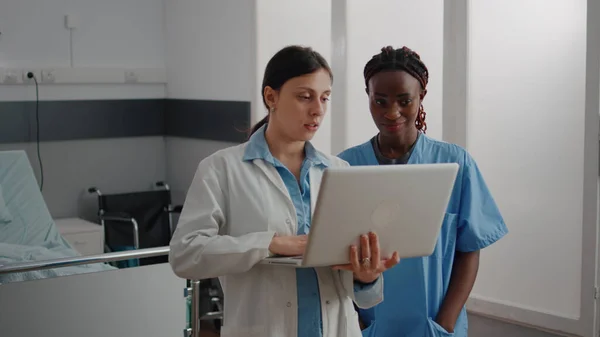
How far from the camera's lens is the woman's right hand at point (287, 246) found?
1.71m

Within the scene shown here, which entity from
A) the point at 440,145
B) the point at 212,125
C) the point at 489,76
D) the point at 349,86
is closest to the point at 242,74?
the point at 212,125

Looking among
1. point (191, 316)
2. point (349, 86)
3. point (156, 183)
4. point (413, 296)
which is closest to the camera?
point (413, 296)

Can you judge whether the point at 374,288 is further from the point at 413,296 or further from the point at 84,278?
the point at 84,278

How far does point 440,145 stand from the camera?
222 centimetres

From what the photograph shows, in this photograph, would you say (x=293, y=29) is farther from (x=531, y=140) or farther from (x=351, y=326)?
(x=351, y=326)

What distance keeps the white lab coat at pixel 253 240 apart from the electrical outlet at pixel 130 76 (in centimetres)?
398

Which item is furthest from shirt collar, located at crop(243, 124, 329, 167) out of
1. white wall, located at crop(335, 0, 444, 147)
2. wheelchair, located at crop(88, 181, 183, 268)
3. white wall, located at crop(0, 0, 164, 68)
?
white wall, located at crop(0, 0, 164, 68)

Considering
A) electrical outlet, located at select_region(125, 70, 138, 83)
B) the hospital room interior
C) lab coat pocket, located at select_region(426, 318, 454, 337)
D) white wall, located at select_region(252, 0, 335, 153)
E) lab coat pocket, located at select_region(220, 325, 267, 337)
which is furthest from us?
electrical outlet, located at select_region(125, 70, 138, 83)

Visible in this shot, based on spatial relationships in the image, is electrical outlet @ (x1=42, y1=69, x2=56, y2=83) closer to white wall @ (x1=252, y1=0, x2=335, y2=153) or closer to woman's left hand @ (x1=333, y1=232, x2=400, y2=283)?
white wall @ (x1=252, y1=0, x2=335, y2=153)

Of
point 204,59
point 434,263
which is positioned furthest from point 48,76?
point 434,263

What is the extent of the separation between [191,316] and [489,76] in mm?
1665

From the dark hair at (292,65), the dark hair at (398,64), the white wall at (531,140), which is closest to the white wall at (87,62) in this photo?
the white wall at (531,140)

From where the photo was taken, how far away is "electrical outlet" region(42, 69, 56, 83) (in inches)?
209

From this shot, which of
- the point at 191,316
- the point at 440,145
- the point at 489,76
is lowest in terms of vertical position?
the point at 191,316
